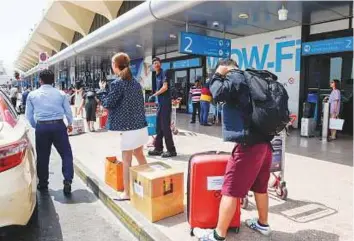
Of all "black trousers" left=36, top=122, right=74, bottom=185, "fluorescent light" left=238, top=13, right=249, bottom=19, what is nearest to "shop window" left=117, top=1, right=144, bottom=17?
"fluorescent light" left=238, top=13, right=249, bottom=19

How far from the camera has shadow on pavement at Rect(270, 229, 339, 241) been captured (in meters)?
3.17

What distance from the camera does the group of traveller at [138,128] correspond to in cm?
287

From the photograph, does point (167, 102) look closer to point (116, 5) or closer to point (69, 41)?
point (116, 5)

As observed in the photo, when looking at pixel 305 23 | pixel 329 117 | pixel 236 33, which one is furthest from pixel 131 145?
pixel 236 33

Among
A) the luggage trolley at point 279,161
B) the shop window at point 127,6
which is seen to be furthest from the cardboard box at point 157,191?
the shop window at point 127,6

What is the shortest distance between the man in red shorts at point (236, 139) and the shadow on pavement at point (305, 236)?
0.64 meters

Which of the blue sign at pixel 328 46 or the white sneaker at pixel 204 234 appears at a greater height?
the blue sign at pixel 328 46

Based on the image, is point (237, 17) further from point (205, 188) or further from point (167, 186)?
point (205, 188)

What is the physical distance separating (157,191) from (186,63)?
13.5 meters

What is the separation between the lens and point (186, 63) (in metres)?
16.6

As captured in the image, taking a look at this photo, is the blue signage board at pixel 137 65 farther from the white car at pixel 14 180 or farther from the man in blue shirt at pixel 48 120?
the white car at pixel 14 180

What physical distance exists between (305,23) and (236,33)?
252 centimetres

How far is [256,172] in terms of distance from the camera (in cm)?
293

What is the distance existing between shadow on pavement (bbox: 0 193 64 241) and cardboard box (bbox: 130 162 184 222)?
91 centimetres
